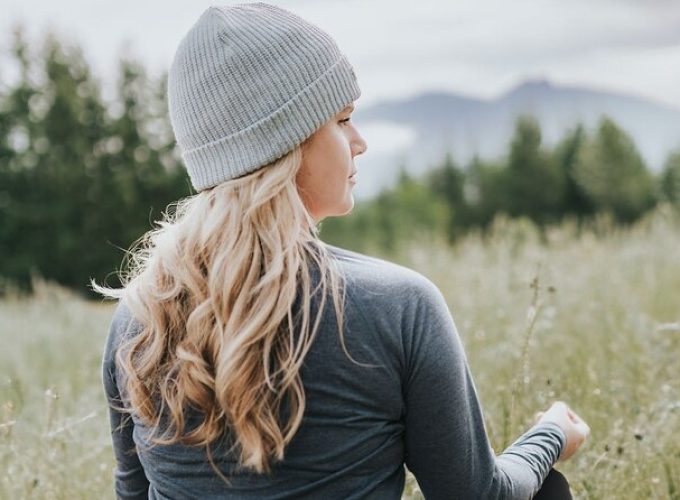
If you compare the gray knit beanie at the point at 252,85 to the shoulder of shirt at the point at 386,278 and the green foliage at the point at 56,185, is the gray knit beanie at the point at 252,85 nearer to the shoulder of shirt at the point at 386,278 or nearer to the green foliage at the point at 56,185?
the shoulder of shirt at the point at 386,278

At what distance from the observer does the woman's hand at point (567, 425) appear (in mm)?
1758

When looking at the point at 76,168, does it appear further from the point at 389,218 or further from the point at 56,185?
the point at 389,218

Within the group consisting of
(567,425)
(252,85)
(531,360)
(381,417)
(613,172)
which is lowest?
(613,172)

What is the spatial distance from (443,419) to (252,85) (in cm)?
72

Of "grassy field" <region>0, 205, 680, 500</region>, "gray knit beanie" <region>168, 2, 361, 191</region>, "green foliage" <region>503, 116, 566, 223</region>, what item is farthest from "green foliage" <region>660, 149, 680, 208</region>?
"gray knit beanie" <region>168, 2, 361, 191</region>

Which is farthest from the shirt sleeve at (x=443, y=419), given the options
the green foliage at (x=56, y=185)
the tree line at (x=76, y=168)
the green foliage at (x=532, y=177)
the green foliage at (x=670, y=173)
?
the green foliage at (x=532, y=177)

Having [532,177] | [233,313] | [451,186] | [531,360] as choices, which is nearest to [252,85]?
[233,313]

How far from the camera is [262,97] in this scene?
156cm

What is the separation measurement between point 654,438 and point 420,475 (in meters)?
1.29

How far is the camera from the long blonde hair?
139 centimetres

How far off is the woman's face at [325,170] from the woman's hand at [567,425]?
67 centimetres

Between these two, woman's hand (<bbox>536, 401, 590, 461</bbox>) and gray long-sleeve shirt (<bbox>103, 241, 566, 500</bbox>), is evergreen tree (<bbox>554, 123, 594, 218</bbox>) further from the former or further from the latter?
gray long-sleeve shirt (<bbox>103, 241, 566, 500</bbox>)

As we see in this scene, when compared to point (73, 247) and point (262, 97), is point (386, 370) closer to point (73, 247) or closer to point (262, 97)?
point (262, 97)

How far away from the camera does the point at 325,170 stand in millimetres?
1568
